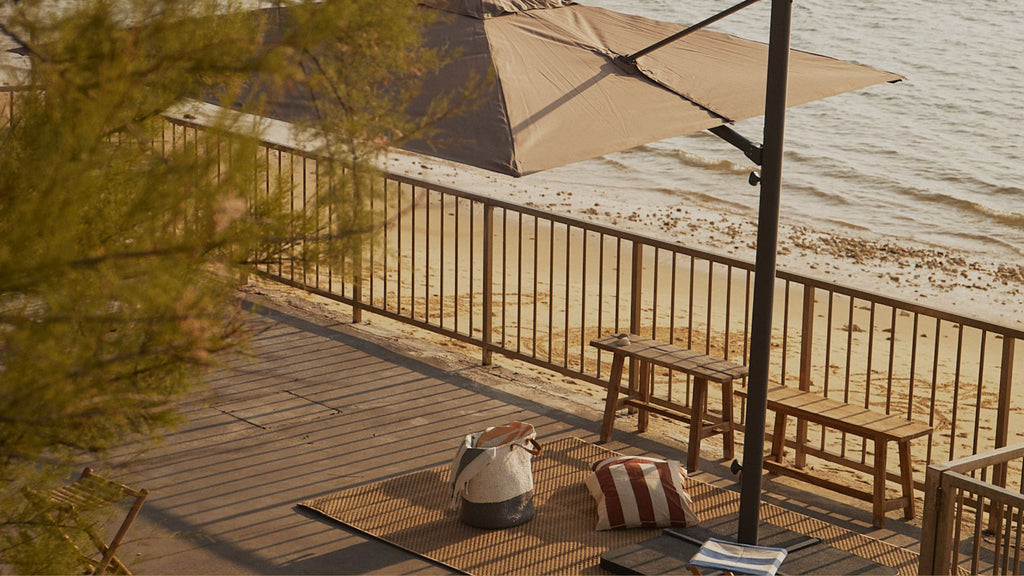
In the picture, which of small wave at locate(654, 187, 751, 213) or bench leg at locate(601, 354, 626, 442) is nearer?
bench leg at locate(601, 354, 626, 442)

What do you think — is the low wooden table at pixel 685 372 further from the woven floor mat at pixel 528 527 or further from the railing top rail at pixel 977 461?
the railing top rail at pixel 977 461

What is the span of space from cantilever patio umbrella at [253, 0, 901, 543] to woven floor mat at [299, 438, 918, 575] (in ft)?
3.17

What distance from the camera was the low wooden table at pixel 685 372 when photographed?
7137 millimetres

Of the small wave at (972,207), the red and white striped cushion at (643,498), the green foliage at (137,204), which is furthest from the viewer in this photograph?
the small wave at (972,207)

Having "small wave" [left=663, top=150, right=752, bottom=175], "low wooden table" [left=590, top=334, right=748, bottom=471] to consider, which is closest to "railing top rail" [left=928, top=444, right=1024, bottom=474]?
"low wooden table" [left=590, top=334, right=748, bottom=471]

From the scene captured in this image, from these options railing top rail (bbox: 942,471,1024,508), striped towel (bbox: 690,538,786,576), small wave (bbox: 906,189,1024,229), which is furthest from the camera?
A: small wave (bbox: 906,189,1024,229)

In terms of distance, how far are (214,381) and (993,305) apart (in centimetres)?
1118

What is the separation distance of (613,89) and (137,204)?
4.00 m

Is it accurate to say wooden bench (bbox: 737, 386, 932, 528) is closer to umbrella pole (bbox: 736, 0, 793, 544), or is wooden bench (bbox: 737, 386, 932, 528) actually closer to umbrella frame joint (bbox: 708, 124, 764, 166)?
umbrella pole (bbox: 736, 0, 793, 544)

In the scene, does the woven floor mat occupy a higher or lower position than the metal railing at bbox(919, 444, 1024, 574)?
lower

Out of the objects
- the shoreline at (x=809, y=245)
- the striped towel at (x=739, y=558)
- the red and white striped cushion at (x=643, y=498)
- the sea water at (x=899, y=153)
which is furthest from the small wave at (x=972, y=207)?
the striped towel at (x=739, y=558)

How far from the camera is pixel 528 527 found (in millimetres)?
6520

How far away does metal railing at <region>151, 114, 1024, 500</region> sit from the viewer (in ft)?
25.0

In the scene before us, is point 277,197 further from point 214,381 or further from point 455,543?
point 214,381
